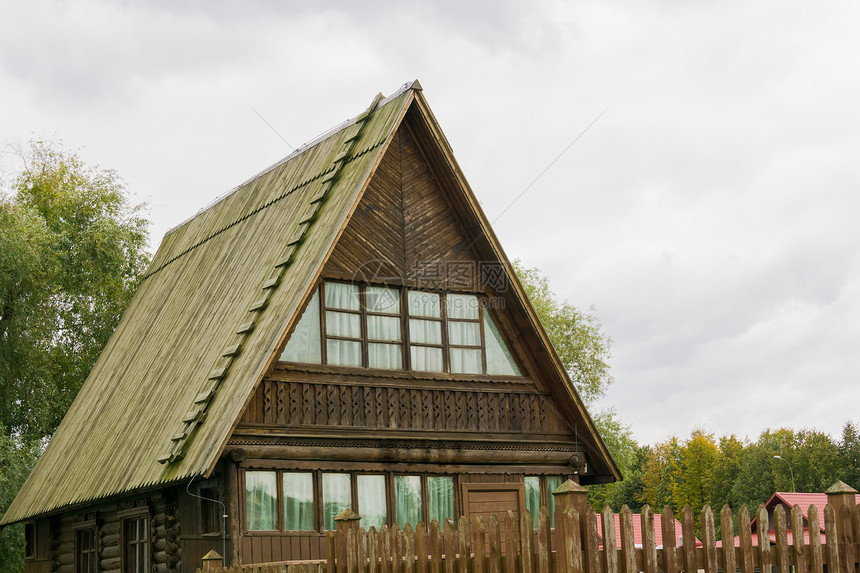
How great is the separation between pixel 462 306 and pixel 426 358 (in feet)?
3.88

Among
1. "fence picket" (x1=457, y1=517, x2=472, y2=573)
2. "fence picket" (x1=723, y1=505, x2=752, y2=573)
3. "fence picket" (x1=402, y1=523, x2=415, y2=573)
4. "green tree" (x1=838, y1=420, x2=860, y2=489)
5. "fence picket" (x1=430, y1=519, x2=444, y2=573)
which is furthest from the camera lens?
"green tree" (x1=838, y1=420, x2=860, y2=489)

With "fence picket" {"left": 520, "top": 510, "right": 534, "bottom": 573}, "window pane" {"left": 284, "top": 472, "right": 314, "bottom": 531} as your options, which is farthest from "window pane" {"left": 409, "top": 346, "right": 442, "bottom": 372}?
"fence picket" {"left": 520, "top": 510, "right": 534, "bottom": 573}

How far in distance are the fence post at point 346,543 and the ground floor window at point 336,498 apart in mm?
5394

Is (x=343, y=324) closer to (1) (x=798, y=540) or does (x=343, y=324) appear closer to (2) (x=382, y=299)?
(2) (x=382, y=299)

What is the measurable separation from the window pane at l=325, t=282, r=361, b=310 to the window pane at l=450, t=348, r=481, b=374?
1978 millimetres

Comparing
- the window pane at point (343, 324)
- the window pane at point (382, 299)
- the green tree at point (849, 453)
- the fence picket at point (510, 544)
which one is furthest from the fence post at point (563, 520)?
the green tree at point (849, 453)

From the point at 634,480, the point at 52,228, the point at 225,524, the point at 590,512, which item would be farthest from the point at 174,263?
the point at 634,480

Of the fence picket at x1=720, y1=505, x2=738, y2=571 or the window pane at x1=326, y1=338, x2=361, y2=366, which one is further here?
the window pane at x1=326, y1=338, x2=361, y2=366

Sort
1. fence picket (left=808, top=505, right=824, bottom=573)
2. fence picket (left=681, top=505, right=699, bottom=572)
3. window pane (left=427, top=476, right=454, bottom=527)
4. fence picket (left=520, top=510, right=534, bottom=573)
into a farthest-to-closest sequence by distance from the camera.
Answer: window pane (left=427, top=476, right=454, bottom=527), fence picket (left=520, top=510, right=534, bottom=573), fence picket (left=808, top=505, right=824, bottom=573), fence picket (left=681, top=505, right=699, bottom=572)

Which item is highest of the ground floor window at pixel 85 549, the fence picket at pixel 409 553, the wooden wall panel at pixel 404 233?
the wooden wall panel at pixel 404 233

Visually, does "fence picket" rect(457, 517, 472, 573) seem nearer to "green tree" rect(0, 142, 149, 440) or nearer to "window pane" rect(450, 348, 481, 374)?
"window pane" rect(450, 348, 481, 374)

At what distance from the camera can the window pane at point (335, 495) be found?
612 inches

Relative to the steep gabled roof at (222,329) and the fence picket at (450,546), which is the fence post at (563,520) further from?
the steep gabled roof at (222,329)

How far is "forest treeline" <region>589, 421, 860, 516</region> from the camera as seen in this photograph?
60312 mm
